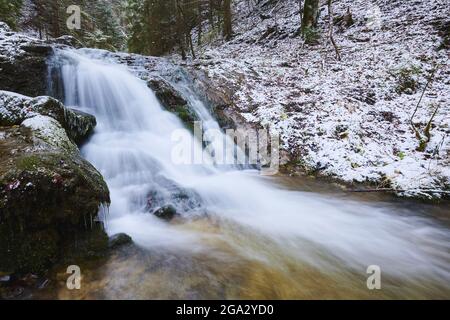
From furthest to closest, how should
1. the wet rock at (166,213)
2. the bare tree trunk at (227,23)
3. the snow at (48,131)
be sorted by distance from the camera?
the bare tree trunk at (227,23) → the wet rock at (166,213) → the snow at (48,131)

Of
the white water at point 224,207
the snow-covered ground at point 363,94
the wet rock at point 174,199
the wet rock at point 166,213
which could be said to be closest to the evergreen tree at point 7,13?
the white water at point 224,207

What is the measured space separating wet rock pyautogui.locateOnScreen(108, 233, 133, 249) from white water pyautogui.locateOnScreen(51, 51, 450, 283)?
16 cm

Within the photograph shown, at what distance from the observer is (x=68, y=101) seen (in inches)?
297

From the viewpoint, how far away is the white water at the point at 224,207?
158 inches

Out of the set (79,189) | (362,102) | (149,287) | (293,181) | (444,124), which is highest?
(362,102)

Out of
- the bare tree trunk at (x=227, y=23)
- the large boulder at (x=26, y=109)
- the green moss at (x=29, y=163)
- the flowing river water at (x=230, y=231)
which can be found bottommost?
the flowing river water at (x=230, y=231)

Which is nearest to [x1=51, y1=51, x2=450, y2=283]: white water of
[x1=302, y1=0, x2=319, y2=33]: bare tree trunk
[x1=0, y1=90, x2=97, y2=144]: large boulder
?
[x1=0, y1=90, x2=97, y2=144]: large boulder

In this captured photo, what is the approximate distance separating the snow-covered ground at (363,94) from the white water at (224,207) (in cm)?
139

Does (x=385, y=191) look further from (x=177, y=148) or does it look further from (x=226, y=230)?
(x=177, y=148)

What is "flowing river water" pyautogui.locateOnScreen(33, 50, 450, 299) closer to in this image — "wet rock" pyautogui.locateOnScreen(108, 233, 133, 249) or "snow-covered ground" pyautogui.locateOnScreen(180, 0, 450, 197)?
"wet rock" pyautogui.locateOnScreen(108, 233, 133, 249)

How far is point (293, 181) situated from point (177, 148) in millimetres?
2947

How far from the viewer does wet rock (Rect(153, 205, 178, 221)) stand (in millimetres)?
4738

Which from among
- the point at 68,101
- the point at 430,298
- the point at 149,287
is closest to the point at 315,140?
the point at 430,298

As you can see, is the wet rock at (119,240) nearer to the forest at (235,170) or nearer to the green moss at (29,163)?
the forest at (235,170)
